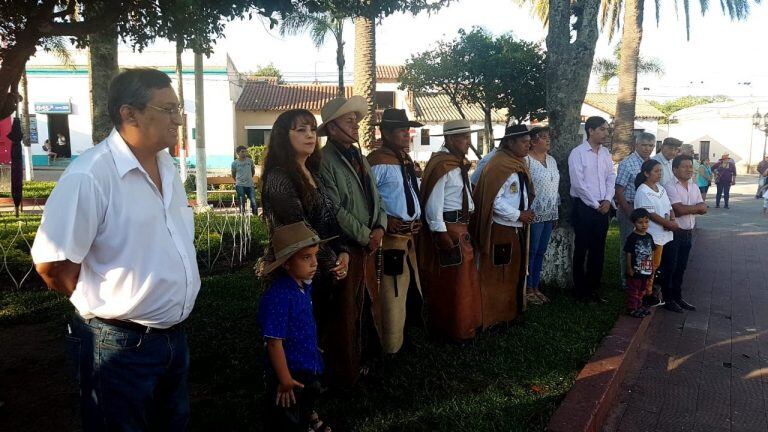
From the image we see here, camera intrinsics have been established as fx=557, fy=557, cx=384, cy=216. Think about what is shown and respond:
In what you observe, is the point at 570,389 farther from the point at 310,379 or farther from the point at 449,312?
the point at 310,379

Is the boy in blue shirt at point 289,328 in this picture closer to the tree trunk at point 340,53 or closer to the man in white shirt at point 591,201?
the man in white shirt at point 591,201

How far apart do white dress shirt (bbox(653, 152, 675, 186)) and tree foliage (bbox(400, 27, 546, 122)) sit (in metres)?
6.51

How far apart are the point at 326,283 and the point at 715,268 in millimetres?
7320

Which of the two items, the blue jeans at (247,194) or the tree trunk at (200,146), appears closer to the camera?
the blue jeans at (247,194)

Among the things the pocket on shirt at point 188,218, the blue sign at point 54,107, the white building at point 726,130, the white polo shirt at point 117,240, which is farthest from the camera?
the white building at point 726,130

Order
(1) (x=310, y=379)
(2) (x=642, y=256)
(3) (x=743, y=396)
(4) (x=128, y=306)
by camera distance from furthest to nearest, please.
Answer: (2) (x=642, y=256), (3) (x=743, y=396), (1) (x=310, y=379), (4) (x=128, y=306)

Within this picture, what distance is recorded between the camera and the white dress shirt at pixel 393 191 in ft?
14.0

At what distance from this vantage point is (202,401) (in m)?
3.64

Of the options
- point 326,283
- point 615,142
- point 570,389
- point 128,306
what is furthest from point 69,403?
point 615,142

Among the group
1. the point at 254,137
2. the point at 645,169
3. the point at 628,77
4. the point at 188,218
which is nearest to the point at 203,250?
the point at 645,169

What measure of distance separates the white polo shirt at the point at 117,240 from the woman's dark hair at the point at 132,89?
12cm

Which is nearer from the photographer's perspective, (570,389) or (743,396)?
(570,389)

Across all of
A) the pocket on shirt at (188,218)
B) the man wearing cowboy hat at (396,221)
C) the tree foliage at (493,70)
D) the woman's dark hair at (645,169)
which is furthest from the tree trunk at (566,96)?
the tree foliage at (493,70)

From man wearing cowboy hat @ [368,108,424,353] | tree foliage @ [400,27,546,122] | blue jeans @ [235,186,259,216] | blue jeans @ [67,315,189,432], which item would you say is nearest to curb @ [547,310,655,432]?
man wearing cowboy hat @ [368,108,424,353]
